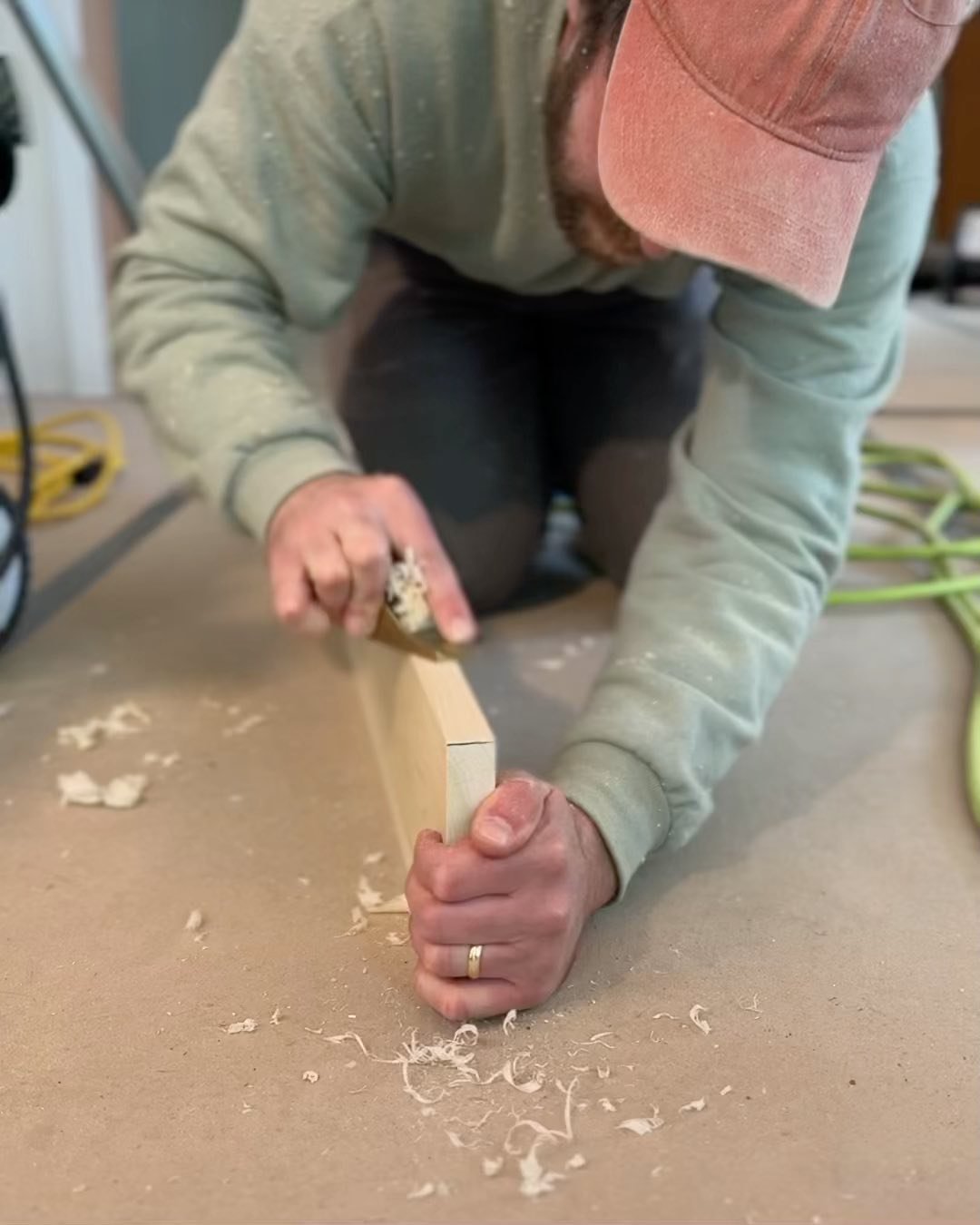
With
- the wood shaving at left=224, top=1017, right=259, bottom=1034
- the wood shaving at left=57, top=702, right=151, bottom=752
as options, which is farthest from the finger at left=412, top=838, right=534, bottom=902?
the wood shaving at left=57, top=702, right=151, bottom=752

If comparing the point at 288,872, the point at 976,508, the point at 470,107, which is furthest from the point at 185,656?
the point at 976,508

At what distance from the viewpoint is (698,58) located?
0.53 meters

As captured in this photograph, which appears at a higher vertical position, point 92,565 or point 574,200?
point 574,200

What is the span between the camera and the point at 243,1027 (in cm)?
59

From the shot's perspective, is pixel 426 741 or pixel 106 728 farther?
pixel 106 728

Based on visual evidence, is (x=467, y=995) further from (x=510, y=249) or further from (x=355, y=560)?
(x=510, y=249)

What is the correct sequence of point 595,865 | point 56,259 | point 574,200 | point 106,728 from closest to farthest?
point 595,865
point 574,200
point 106,728
point 56,259

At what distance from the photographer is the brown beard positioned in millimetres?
691

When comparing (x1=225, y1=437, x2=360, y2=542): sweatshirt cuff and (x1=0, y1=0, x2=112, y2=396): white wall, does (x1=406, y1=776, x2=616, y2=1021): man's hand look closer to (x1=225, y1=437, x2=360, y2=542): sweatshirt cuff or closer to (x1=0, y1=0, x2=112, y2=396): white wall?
(x1=225, y1=437, x2=360, y2=542): sweatshirt cuff

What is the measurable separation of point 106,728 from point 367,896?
0.30 metres

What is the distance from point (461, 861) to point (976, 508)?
1.06 m

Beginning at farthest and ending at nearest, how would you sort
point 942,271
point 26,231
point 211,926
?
point 942,271, point 26,231, point 211,926

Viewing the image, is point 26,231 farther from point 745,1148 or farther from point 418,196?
point 745,1148

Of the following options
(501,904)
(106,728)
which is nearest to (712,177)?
(501,904)
